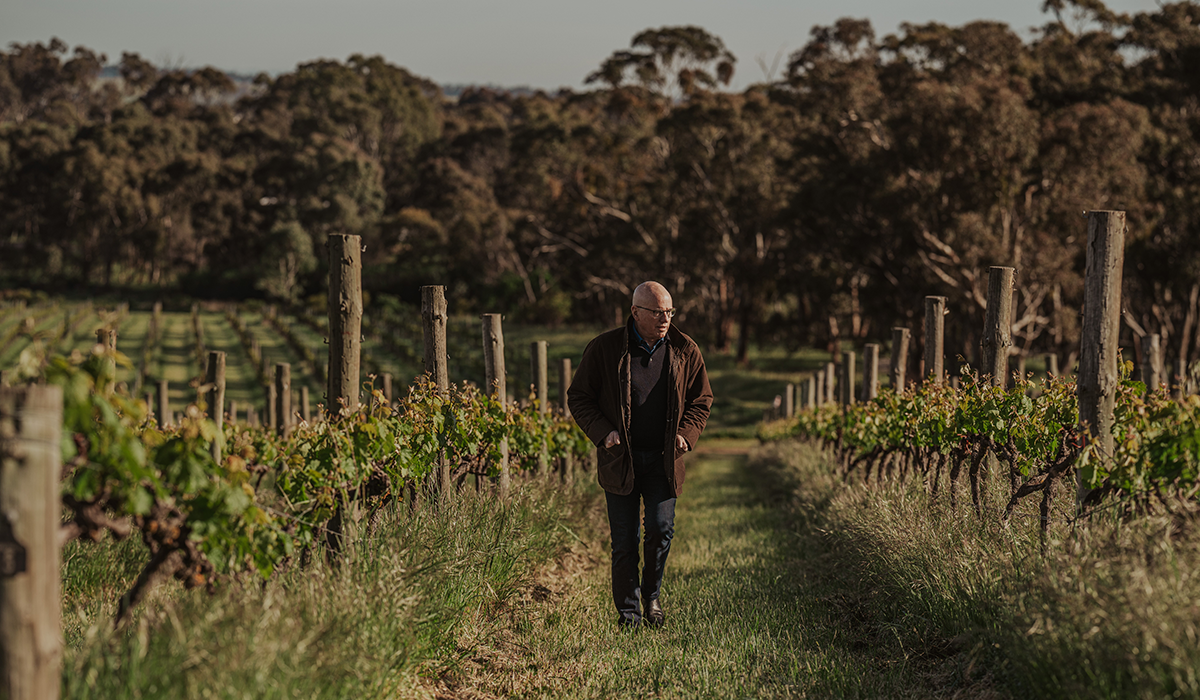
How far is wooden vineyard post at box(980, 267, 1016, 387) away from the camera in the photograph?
6750 millimetres

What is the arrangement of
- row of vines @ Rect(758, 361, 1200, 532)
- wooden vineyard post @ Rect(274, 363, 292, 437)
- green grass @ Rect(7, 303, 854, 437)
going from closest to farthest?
row of vines @ Rect(758, 361, 1200, 532)
wooden vineyard post @ Rect(274, 363, 292, 437)
green grass @ Rect(7, 303, 854, 437)

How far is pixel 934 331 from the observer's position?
28.1ft

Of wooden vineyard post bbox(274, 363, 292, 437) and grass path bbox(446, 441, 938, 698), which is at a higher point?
wooden vineyard post bbox(274, 363, 292, 437)

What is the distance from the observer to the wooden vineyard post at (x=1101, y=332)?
5.04 meters

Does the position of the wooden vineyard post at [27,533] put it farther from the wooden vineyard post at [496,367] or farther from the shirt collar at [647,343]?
the wooden vineyard post at [496,367]

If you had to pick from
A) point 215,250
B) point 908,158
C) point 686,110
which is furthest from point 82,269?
point 908,158

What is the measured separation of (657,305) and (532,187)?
4526cm

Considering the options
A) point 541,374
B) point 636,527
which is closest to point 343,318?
point 636,527

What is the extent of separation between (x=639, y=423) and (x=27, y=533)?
3521mm

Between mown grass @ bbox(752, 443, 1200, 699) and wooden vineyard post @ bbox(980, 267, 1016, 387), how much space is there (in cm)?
103

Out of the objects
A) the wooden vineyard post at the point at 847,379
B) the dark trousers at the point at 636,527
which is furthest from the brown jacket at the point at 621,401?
the wooden vineyard post at the point at 847,379

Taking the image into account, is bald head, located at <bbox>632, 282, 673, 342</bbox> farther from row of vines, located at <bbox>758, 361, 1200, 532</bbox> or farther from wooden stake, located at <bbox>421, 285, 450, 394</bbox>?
row of vines, located at <bbox>758, 361, 1200, 532</bbox>

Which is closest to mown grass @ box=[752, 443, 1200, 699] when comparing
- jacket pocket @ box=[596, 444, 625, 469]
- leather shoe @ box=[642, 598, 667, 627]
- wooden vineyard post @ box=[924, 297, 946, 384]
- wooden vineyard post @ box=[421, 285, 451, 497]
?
leather shoe @ box=[642, 598, 667, 627]

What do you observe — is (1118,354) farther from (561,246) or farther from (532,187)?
(532,187)
